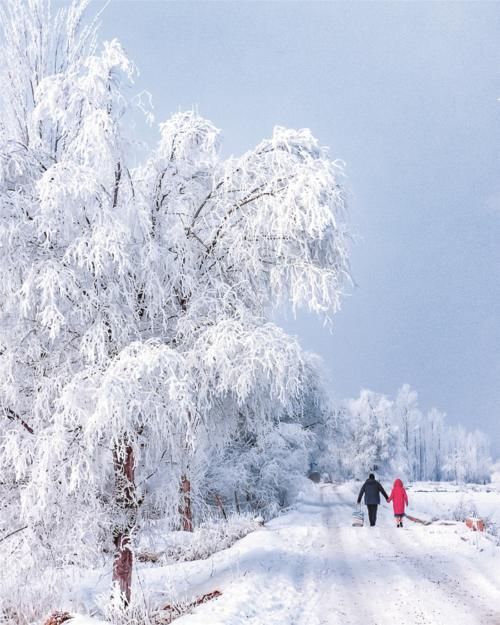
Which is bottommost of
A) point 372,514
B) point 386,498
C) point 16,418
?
point 372,514

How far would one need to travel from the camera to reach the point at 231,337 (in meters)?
8.35

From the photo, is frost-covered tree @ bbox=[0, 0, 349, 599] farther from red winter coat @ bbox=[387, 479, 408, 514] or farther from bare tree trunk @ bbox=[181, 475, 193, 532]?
red winter coat @ bbox=[387, 479, 408, 514]

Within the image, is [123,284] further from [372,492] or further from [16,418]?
[372,492]

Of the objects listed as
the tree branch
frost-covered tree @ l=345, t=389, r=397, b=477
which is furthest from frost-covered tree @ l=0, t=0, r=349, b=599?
frost-covered tree @ l=345, t=389, r=397, b=477

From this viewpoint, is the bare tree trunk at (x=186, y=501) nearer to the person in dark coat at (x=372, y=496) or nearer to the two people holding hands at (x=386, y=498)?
the two people holding hands at (x=386, y=498)

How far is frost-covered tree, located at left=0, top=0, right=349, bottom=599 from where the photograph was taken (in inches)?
314

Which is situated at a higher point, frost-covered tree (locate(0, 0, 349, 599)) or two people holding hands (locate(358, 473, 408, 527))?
frost-covered tree (locate(0, 0, 349, 599))

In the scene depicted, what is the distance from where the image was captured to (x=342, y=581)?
10.1 m

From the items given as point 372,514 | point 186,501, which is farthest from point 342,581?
point 372,514

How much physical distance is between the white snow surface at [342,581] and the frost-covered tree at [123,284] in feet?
5.41

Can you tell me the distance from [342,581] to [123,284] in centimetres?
601

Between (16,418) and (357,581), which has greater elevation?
(16,418)

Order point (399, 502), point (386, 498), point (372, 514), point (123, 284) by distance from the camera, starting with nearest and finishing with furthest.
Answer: point (123, 284) < point (386, 498) < point (399, 502) < point (372, 514)

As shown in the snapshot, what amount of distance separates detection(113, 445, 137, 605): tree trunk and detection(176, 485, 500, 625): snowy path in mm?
1491
